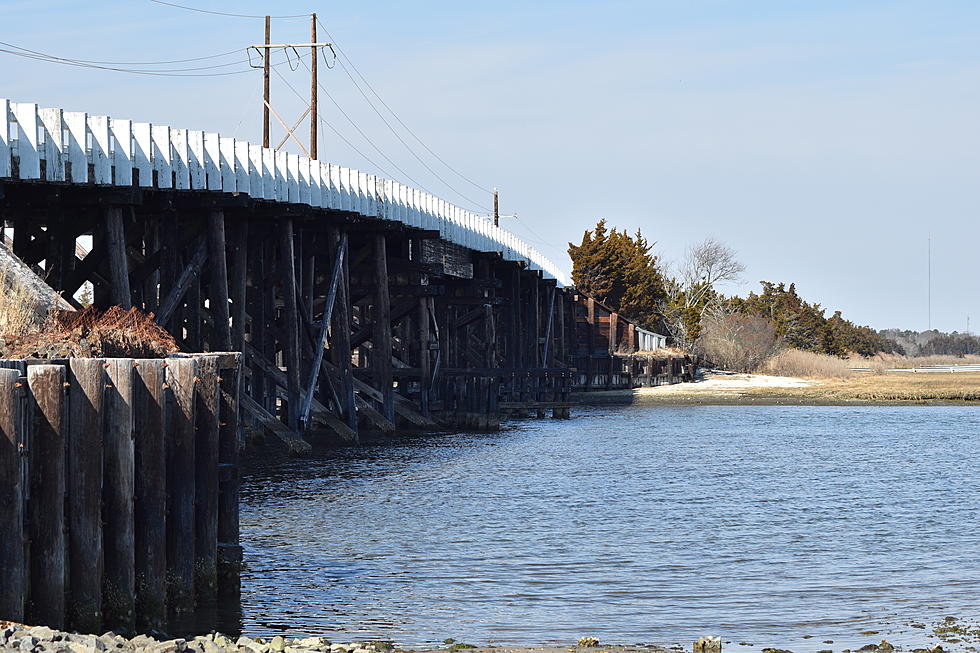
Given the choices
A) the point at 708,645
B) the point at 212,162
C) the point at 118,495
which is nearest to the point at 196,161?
the point at 212,162

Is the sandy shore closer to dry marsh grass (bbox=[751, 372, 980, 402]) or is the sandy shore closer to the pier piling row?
dry marsh grass (bbox=[751, 372, 980, 402])

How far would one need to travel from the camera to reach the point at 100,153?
18.3m

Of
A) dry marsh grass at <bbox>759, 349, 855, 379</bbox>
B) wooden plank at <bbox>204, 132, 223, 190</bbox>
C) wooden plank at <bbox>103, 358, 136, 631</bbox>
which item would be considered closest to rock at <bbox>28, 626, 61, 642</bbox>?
wooden plank at <bbox>103, 358, 136, 631</bbox>

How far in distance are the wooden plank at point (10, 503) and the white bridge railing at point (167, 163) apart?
30.1ft

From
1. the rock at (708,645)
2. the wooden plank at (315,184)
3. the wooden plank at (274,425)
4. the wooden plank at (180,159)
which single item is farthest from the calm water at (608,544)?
the wooden plank at (315,184)

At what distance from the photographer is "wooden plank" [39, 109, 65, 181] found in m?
17.3

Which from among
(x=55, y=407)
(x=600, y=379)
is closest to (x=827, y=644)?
(x=55, y=407)

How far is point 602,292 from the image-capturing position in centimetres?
8069

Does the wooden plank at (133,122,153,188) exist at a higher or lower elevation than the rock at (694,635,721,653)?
higher

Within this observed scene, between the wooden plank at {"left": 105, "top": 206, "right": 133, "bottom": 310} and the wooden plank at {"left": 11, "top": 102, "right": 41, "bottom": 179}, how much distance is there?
191 centimetres

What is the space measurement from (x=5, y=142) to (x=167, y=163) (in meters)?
3.30

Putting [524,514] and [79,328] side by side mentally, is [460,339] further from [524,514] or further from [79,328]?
[79,328]

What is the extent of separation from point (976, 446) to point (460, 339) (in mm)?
18040

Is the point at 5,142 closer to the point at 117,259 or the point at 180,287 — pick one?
the point at 117,259
